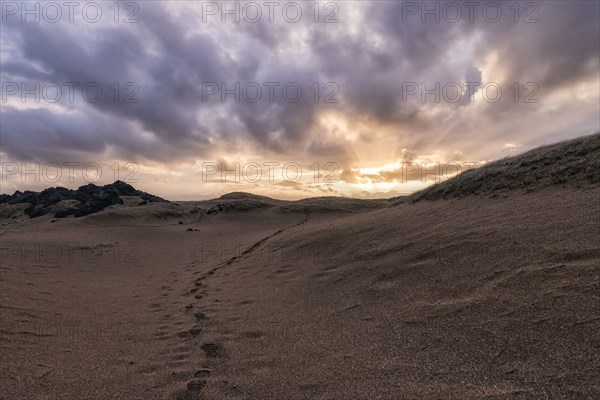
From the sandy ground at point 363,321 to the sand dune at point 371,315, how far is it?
20mm

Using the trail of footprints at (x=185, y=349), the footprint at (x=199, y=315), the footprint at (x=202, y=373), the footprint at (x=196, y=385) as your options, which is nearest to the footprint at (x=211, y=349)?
the trail of footprints at (x=185, y=349)

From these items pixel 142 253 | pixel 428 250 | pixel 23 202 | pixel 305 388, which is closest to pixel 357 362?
pixel 305 388

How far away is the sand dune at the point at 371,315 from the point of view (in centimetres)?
340

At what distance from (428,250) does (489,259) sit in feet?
4.52

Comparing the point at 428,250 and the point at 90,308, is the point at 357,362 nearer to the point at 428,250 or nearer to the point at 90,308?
the point at 428,250

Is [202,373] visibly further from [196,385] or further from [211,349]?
[211,349]

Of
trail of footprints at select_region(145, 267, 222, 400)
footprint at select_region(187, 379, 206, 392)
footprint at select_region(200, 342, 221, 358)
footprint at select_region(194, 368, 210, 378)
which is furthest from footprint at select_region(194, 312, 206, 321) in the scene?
footprint at select_region(187, 379, 206, 392)

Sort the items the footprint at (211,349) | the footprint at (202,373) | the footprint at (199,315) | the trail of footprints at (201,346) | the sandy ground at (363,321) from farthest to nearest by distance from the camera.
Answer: the footprint at (199,315), the footprint at (211,349), the footprint at (202,373), the trail of footprints at (201,346), the sandy ground at (363,321)

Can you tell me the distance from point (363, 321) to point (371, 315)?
0.17m

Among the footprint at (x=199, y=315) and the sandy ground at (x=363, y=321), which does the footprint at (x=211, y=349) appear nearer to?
the sandy ground at (x=363, y=321)

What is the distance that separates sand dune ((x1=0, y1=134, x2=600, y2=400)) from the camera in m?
3.40

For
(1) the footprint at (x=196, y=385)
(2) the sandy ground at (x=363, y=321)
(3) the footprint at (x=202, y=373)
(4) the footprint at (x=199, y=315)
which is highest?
(2) the sandy ground at (x=363, y=321)

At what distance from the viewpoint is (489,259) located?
209 inches

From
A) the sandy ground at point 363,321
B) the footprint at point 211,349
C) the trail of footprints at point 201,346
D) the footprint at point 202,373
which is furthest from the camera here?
the footprint at point 211,349
